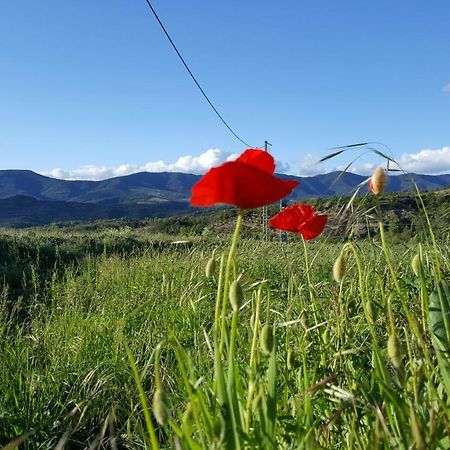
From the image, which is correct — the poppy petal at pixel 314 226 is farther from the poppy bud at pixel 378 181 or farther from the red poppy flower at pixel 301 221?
the poppy bud at pixel 378 181

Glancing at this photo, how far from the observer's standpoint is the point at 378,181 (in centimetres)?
121

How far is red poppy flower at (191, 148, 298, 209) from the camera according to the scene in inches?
36.9

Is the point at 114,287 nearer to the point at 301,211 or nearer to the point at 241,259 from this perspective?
the point at 241,259

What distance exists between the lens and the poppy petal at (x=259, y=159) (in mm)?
1177

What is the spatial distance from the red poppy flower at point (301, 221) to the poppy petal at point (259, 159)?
1.60 ft

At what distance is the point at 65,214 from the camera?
429ft

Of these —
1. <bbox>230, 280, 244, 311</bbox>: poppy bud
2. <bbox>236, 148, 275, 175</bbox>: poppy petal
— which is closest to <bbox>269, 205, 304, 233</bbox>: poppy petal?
<bbox>236, 148, 275, 175</bbox>: poppy petal

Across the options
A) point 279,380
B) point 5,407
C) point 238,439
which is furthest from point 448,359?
point 5,407

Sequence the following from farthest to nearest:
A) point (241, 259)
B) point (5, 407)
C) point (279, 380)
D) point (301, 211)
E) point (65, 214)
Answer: point (65, 214) < point (241, 259) < point (5, 407) < point (279, 380) < point (301, 211)

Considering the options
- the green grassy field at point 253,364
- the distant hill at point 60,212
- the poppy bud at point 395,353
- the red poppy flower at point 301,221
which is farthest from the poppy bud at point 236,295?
the distant hill at point 60,212

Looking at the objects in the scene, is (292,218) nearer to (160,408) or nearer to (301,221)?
(301,221)

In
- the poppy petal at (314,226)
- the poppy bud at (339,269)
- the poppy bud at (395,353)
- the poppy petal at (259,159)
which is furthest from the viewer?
the poppy petal at (314,226)

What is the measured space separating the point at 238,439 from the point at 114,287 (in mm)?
5173

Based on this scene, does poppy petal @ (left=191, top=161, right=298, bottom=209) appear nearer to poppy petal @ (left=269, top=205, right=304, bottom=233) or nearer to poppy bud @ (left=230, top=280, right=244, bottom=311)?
poppy bud @ (left=230, top=280, right=244, bottom=311)
